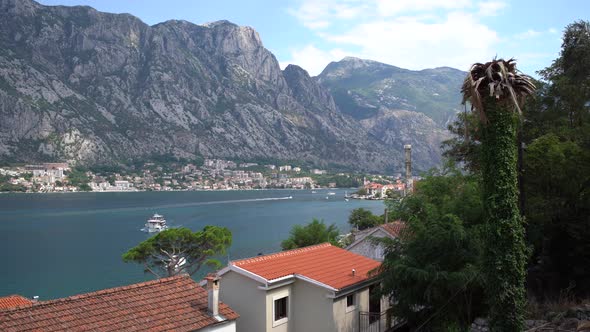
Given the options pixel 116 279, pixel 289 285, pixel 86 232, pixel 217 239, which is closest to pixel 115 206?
pixel 86 232

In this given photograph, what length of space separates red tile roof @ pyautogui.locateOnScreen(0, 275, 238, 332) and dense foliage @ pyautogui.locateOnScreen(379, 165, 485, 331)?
5.25 m

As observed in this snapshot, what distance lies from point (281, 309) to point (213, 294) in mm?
3788

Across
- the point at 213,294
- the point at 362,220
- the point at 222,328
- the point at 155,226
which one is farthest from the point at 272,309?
the point at 155,226

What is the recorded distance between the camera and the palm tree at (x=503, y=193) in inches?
407

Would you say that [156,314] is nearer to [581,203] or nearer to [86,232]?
[581,203]

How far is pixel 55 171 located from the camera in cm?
18675

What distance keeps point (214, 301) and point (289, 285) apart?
3.71m

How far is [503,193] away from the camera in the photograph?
34.1 feet

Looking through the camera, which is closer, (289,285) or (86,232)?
(289,285)

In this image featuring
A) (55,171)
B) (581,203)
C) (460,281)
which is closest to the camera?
(460,281)

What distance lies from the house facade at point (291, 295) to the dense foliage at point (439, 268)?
1404mm

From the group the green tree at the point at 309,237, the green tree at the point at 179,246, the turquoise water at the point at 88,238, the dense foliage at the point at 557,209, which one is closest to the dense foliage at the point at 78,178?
the turquoise water at the point at 88,238

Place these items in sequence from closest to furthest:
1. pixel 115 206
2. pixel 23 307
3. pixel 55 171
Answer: pixel 23 307, pixel 115 206, pixel 55 171

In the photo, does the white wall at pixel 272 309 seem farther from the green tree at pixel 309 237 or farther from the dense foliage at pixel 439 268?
the green tree at pixel 309 237
